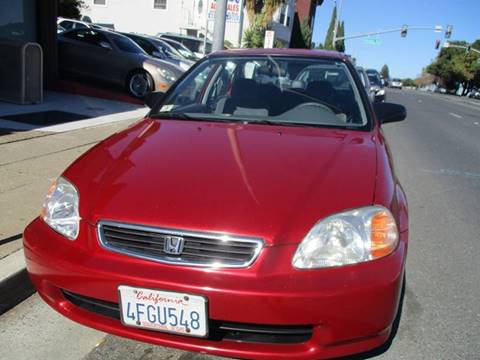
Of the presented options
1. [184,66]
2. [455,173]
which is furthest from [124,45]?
[455,173]

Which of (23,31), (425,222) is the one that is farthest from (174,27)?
(425,222)

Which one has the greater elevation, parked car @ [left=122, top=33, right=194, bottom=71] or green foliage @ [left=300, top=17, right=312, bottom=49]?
green foliage @ [left=300, top=17, right=312, bottom=49]

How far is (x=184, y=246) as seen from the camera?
204cm

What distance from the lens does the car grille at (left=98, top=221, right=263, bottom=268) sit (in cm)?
200

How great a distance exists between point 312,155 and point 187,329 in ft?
3.91

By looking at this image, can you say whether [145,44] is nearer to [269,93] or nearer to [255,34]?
[269,93]

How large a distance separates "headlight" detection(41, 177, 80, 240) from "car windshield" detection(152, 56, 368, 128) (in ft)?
3.72

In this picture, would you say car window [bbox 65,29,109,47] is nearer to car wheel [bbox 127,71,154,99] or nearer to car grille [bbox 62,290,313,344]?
car wheel [bbox 127,71,154,99]

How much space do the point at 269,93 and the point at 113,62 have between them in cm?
864

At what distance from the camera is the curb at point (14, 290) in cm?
275

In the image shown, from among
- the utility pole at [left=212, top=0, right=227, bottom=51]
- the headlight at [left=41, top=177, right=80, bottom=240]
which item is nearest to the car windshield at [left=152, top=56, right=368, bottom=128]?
the headlight at [left=41, top=177, right=80, bottom=240]

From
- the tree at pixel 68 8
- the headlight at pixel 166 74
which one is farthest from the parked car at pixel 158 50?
the tree at pixel 68 8

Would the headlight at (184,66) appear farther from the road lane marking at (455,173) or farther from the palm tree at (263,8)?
the palm tree at (263,8)

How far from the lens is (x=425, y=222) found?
476 cm
